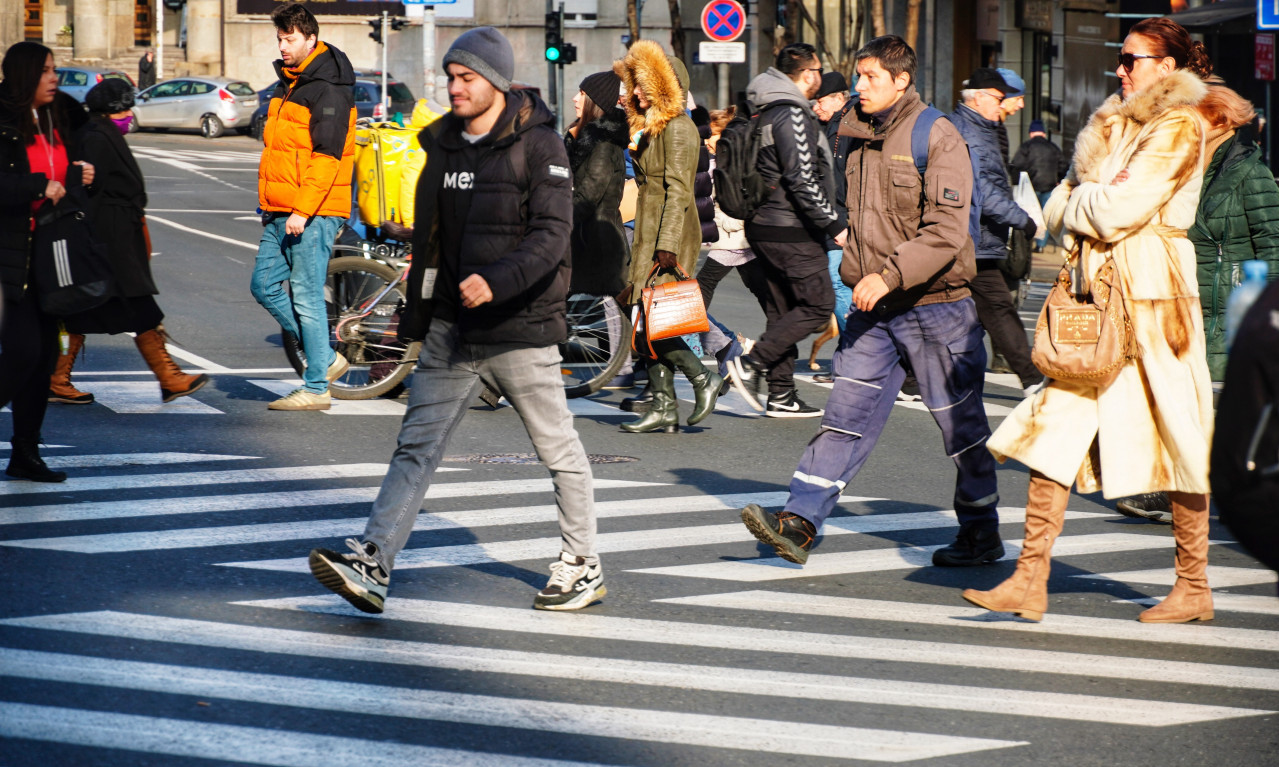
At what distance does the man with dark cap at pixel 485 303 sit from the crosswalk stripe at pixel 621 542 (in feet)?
2.02

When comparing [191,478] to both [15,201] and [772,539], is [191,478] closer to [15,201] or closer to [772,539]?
[15,201]

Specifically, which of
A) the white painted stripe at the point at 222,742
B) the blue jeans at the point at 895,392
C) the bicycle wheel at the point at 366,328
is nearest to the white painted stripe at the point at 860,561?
the blue jeans at the point at 895,392

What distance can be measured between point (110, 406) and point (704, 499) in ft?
12.8

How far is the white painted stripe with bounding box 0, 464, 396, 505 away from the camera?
7.36 meters

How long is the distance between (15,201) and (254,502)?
1.60 m

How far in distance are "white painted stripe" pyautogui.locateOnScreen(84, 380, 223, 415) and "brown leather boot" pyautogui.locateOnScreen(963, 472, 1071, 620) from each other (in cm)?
535

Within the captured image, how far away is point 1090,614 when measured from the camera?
5.74 meters

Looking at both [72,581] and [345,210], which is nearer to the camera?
[72,581]

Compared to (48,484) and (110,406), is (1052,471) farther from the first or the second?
(110,406)

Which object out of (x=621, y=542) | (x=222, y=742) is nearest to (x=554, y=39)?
(x=621, y=542)

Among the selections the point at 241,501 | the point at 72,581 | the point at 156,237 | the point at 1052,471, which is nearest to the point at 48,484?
the point at 241,501

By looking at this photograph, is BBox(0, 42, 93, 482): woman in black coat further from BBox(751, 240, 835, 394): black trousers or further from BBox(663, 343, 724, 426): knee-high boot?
BBox(751, 240, 835, 394): black trousers

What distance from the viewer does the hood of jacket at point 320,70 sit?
29.4 feet

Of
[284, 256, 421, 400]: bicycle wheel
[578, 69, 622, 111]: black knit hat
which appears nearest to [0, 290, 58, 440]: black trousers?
A: [284, 256, 421, 400]: bicycle wheel
